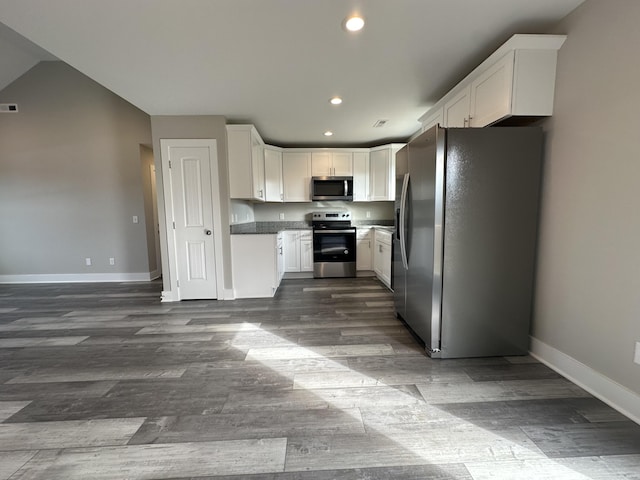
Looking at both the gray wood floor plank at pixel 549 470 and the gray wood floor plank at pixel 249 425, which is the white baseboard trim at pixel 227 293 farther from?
the gray wood floor plank at pixel 549 470

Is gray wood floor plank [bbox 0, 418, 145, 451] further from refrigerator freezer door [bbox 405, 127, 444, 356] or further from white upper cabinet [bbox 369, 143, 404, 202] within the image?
white upper cabinet [bbox 369, 143, 404, 202]

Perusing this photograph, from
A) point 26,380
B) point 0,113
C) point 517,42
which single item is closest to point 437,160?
point 517,42

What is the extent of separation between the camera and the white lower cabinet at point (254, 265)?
364 cm

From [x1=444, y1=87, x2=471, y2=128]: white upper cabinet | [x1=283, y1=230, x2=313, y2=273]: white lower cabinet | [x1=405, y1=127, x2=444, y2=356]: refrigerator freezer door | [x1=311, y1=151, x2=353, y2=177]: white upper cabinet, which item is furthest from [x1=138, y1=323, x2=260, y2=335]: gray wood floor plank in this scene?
[x1=311, y1=151, x2=353, y2=177]: white upper cabinet

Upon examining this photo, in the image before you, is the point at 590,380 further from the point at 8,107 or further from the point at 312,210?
the point at 8,107

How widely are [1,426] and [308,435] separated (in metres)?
1.74

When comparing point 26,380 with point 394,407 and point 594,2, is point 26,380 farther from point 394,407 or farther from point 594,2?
point 594,2

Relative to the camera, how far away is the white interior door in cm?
345

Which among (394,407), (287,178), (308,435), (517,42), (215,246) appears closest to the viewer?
(308,435)

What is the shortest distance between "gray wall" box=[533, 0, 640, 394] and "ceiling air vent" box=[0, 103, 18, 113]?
7.18m

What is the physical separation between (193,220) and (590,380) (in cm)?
413

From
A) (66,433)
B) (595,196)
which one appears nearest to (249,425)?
(66,433)

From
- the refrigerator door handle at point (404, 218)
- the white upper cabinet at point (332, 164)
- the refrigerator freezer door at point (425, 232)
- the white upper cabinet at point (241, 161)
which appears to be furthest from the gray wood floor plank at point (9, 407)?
the white upper cabinet at point (332, 164)

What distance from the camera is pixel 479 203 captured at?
1.98 metres
